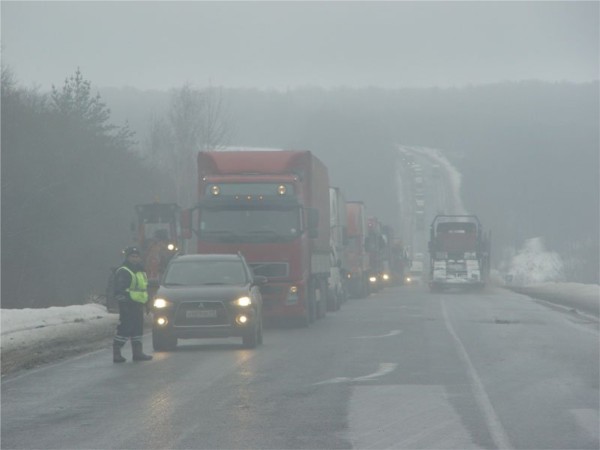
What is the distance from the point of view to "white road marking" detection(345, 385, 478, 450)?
1118cm

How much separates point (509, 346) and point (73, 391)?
9.36m

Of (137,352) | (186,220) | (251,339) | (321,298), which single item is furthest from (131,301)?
(321,298)

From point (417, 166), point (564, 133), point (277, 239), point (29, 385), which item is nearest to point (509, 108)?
point (564, 133)

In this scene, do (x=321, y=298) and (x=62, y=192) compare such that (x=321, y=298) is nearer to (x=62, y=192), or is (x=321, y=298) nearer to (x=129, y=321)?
(x=129, y=321)

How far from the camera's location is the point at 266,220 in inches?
1116

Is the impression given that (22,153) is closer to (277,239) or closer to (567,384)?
(277,239)

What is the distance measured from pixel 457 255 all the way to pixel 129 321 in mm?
41122

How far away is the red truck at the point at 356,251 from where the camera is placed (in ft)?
165

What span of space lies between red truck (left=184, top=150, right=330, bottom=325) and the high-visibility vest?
7880 millimetres

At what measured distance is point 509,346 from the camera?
22516mm

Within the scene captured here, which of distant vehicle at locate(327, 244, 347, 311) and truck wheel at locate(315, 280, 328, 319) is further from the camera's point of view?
distant vehicle at locate(327, 244, 347, 311)

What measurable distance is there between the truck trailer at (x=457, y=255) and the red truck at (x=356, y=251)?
7.60 metres

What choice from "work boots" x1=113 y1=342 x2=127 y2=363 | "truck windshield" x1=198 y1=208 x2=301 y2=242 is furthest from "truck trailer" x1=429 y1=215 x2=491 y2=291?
"work boots" x1=113 y1=342 x2=127 y2=363

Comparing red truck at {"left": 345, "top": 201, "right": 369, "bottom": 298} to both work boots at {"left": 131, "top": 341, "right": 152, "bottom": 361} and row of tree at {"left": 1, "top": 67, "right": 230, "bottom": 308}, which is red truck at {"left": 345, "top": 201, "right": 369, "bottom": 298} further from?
work boots at {"left": 131, "top": 341, "right": 152, "bottom": 361}
